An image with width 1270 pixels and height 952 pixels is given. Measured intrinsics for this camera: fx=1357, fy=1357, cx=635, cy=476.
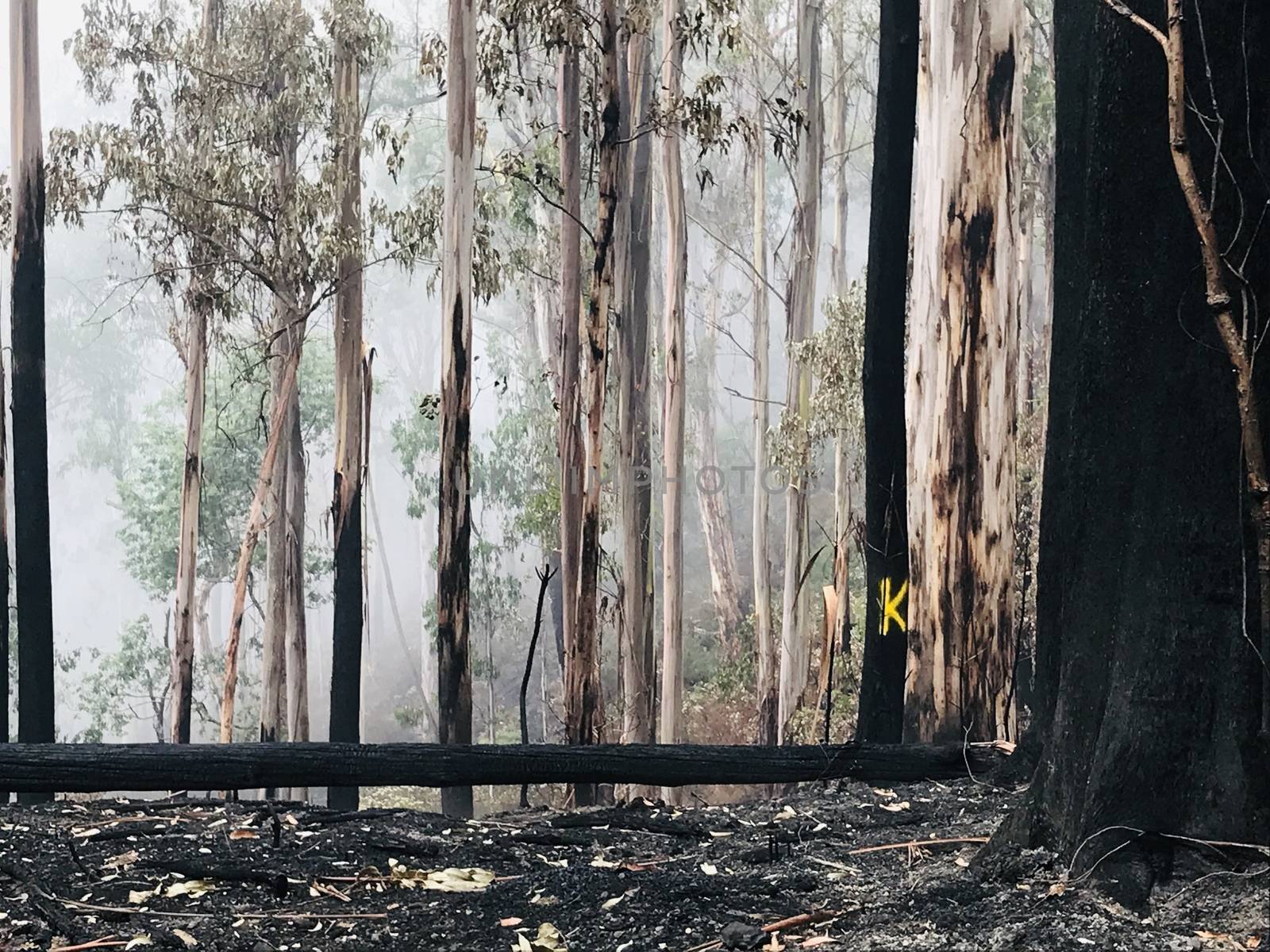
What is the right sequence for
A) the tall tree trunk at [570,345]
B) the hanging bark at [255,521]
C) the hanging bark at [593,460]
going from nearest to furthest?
the hanging bark at [593,460]
the tall tree trunk at [570,345]
the hanging bark at [255,521]

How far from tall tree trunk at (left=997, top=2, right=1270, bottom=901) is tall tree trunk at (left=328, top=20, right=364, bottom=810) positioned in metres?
7.53

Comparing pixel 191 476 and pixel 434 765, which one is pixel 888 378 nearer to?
pixel 434 765

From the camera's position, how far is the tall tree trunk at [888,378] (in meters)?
6.00

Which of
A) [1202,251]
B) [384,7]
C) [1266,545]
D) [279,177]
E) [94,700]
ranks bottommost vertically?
[94,700]

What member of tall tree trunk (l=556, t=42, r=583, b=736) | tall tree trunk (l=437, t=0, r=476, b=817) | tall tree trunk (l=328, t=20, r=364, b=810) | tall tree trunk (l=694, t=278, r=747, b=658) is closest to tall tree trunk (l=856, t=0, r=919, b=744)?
tall tree trunk (l=437, t=0, r=476, b=817)

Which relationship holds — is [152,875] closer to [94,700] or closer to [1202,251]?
[1202,251]

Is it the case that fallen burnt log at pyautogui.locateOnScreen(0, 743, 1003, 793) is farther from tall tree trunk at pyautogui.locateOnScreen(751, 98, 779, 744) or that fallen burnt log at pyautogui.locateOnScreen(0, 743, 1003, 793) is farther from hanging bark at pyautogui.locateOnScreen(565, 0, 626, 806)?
tall tree trunk at pyautogui.locateOnScreen(751, 98, 779, 744)

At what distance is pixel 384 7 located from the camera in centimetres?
4675

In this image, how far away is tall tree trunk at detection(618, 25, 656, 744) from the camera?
12539 mm

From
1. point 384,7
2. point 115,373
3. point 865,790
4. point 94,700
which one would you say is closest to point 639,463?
point 865,790

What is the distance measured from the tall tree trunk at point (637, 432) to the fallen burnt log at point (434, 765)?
287 inches

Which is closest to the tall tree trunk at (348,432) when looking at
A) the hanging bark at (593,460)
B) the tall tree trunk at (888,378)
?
the hanging bark at (593,460)

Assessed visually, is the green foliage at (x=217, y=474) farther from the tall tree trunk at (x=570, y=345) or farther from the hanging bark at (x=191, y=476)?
the tall tree trunk at (x=570, y=345)

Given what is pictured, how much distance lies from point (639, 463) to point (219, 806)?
29.0ft
